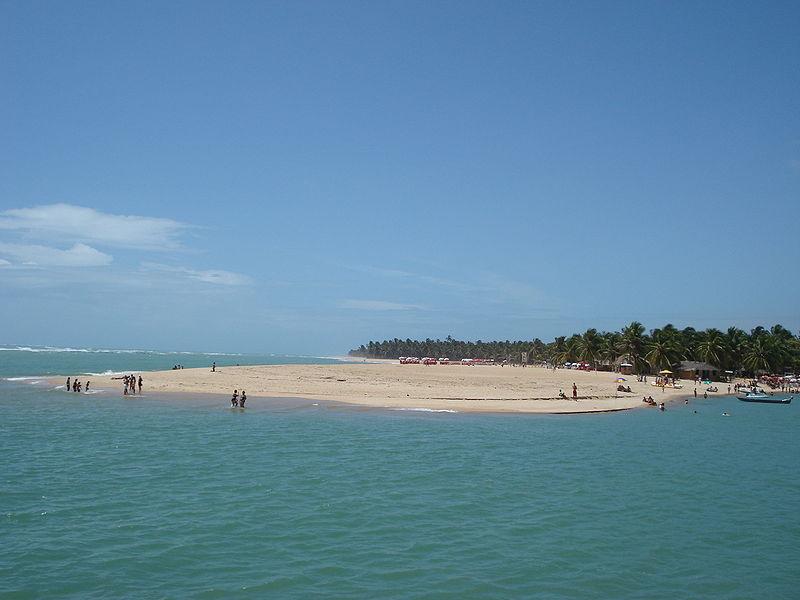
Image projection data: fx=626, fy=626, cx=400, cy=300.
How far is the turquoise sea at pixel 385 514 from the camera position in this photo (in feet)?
Answer: 46.5

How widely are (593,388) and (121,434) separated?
5586 cm

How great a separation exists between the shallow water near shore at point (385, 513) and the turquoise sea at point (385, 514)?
0.08 m

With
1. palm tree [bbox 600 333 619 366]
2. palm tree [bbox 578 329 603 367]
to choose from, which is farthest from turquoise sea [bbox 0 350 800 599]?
palm tree [bbox 578 329 603 367]

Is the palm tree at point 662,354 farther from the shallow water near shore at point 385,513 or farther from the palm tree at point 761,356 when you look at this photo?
the shallow water near shore at point 385,513

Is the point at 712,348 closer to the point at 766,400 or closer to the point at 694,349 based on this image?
the point at 694,349

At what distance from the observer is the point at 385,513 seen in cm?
1925

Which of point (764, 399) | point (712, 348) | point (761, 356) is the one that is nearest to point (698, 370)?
point (712, 348)

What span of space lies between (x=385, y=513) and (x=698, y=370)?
9792 cm

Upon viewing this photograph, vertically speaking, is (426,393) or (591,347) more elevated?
(591,347)

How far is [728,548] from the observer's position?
17.4m

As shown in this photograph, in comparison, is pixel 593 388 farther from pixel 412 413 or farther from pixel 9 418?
pixel 9 418

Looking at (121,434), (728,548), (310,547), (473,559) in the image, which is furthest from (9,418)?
(728,548)

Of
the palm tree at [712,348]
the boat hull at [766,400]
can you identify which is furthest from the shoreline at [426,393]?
the palm tree at [712,348]

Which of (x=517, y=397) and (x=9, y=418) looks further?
(x=517, y=397)
